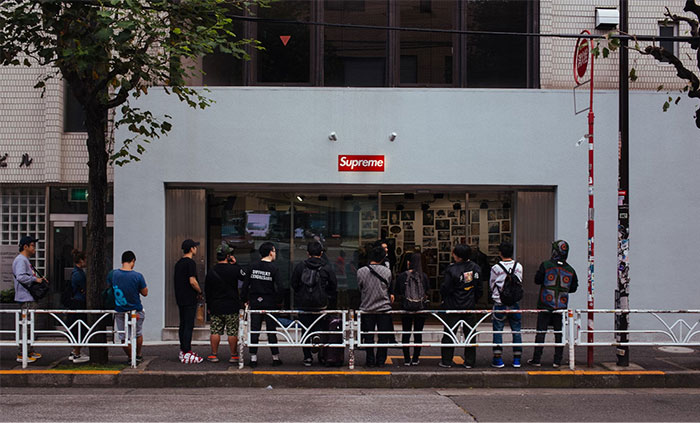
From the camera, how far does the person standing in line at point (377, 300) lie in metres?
10.4

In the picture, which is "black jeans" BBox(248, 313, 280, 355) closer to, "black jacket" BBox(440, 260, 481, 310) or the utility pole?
"black jacket" BBox(440, 260, 481, 310)

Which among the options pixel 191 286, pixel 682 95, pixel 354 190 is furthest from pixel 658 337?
pixel 191 286

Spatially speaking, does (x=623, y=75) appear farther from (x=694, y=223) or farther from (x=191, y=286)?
(x=191, y=286)

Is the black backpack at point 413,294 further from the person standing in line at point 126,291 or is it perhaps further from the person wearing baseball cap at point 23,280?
the person wearing baseball cap at point 23,280

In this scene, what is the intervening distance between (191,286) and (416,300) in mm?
3405

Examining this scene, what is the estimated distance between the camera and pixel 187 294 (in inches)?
420

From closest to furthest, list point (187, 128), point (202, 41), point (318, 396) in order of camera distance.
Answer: point (318, 396)
point (202, 41)
point (187, 128)

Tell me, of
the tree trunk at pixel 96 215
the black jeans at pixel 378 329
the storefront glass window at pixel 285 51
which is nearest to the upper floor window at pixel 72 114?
the tree trunk at pixel 96 215

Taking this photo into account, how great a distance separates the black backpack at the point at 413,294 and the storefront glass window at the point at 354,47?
4.56m

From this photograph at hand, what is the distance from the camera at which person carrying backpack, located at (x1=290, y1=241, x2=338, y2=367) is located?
1035 centimetres

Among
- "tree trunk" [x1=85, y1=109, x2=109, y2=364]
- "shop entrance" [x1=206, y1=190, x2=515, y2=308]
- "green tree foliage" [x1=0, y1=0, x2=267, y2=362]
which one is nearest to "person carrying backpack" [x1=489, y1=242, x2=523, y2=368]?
"shop entrance" [x1=206, y1=190, x2=515, y2=308]

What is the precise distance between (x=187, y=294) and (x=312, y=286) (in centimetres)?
Result: 195

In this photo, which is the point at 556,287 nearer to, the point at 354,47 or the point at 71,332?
the point at 354,47

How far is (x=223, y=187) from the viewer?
1348cm
